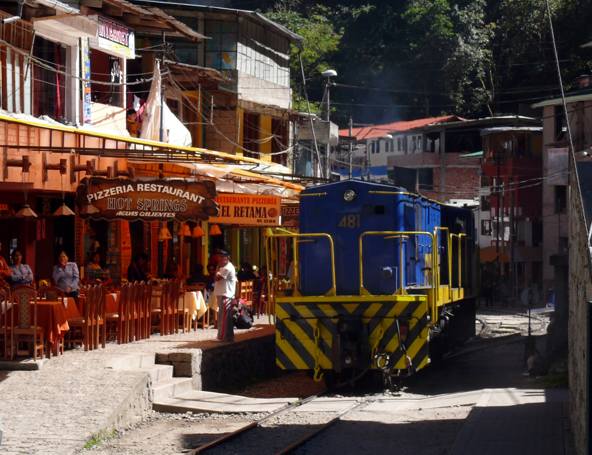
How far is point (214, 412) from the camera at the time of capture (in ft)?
51.2

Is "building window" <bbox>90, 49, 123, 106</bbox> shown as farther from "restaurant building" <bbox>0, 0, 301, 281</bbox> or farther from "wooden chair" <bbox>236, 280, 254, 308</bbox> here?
"wooden chair" <bbox>236, 280, 254, 308</bbox>

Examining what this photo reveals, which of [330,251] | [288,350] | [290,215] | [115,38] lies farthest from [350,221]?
[115,38]

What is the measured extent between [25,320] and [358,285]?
5.25 m

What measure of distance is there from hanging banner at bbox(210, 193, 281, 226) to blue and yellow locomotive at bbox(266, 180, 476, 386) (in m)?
4.41

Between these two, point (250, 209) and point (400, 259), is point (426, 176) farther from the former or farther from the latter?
point (400, 259)

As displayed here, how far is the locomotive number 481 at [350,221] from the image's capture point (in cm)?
1822

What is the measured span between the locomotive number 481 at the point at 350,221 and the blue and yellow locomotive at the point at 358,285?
0.05ft

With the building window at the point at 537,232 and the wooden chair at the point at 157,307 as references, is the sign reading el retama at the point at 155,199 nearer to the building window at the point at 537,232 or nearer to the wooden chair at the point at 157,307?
the wooden chair at the point at 157,307

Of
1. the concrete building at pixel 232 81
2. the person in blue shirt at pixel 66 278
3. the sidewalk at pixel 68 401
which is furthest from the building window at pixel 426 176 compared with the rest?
the sidewalk at pixel 68 401

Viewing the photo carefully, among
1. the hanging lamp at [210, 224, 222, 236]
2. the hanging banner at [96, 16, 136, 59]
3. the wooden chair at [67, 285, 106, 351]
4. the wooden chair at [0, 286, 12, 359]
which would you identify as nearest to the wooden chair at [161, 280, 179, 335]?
the wooden chair at [67, 285, 106, 351]

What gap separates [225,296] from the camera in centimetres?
2014

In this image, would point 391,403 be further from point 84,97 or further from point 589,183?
point 84,97

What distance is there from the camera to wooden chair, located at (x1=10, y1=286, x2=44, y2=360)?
16.0 metres

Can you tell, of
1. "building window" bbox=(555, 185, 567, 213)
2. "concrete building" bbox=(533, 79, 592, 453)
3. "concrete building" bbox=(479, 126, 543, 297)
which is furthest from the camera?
"concrete building" bbox=(479, 126, 543, 297)
